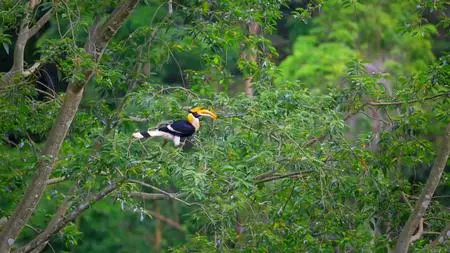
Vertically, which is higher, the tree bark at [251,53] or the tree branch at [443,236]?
the tree bark at [251,53]

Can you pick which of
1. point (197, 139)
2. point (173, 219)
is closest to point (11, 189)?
point (197, 139)

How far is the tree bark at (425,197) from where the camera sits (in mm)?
7891

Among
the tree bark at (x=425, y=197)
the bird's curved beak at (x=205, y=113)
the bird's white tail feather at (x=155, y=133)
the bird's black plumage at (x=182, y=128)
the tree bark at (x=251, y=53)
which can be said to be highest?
the bird's curved beak at (x=205, y=113)

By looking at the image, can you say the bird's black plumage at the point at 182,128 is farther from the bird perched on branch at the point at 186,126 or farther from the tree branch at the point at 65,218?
the tree branch at the point at 65,218

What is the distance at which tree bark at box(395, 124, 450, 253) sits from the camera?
7.89 meters

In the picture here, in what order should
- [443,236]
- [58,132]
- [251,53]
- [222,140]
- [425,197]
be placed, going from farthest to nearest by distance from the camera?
1. [251,53]
2. [443,236]
3. [425,197]
4. [58,132]
5. [222,140]

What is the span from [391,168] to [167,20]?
194cm

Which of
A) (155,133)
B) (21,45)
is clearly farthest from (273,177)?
(21,45)

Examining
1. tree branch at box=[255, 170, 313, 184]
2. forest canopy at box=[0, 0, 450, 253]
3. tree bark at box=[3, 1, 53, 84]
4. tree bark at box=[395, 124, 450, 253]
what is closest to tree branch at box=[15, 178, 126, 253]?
forest canopy at box=[0, 0, 450, 253]

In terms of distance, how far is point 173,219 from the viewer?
1440 centimetres

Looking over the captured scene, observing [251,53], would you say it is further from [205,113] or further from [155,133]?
[155,133]

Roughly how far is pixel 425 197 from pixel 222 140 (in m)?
1.67

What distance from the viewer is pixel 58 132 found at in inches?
303

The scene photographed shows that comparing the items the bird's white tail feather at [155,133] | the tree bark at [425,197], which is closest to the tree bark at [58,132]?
the bird's white tail feather at [155,133]
